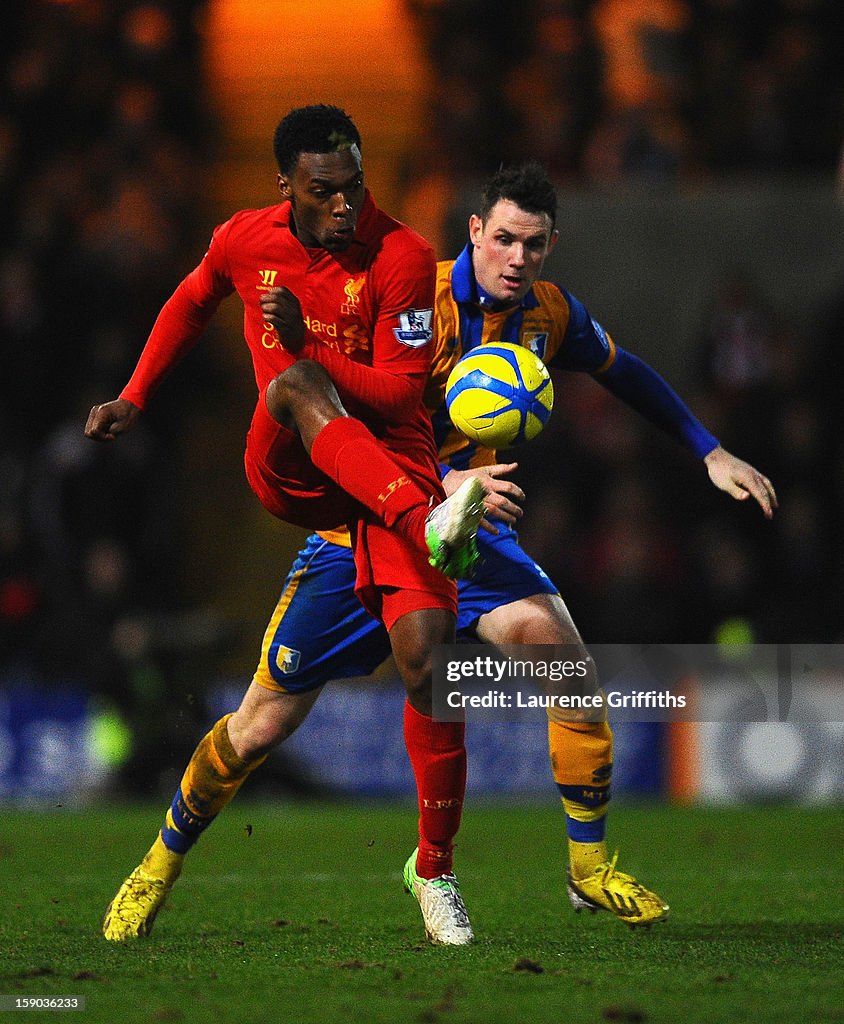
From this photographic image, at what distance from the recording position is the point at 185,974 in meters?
4.38

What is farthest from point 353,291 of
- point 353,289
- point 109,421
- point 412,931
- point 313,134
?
point 412,931

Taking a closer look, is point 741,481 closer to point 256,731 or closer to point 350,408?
point 350,408

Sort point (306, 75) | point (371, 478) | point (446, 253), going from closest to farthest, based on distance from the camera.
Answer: point (371, 478) → point (446, 253) → point (306, 75)

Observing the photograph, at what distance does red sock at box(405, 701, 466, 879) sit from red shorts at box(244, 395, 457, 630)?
13.0 inches

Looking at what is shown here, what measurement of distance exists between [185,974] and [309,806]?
6171 mm

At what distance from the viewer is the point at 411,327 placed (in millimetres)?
5074

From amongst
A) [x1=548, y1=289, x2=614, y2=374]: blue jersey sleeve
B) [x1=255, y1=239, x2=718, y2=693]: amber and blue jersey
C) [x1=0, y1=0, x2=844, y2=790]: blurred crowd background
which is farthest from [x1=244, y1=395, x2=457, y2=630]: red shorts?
[x1=0, y1=0, x2=844, y2=790]: blurred crowd background

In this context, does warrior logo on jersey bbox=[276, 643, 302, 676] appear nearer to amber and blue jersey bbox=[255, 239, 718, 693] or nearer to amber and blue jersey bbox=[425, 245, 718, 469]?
amber and blue jersey bbox=[255, 239, 718, 693]

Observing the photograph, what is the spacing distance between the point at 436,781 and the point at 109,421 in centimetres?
143

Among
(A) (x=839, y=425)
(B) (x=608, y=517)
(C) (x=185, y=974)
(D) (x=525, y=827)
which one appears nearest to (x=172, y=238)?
(B) (x=608, y=517)

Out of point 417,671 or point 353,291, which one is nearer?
point 417,671

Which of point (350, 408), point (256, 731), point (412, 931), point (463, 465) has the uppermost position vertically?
point (350, 408)

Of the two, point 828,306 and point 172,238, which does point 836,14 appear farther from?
point 172,238

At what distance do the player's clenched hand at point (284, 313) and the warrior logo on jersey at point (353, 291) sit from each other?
225mm
